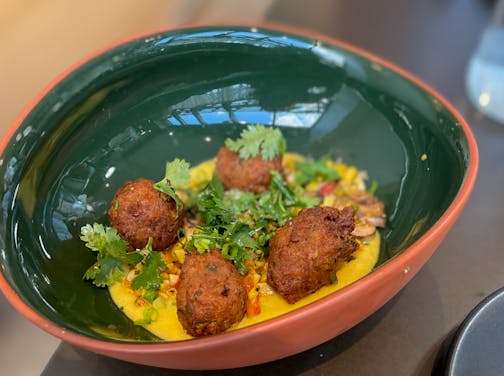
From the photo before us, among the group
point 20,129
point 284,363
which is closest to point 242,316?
point 284,363

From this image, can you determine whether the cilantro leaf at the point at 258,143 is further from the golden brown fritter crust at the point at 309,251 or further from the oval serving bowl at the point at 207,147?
the golden brown fritter crust at the point at 309,251

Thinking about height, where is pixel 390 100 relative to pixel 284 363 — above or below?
above

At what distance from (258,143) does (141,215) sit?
0.61m

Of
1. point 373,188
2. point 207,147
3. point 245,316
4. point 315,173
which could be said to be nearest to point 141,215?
point 245,316

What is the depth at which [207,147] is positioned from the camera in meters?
2.37

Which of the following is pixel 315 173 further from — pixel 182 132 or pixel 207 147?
pixel 182 132

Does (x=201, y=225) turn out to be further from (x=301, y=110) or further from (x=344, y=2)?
(x=344, y=2)

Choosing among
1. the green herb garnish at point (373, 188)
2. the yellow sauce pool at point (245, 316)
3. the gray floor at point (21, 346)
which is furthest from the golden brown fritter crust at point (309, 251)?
the gray floor at point (21, 346)

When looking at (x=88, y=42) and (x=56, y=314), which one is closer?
(x=56, y=314)

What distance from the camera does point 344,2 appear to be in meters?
3.74

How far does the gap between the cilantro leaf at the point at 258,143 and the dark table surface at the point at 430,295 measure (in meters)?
0.75

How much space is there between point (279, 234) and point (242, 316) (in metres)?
0.30

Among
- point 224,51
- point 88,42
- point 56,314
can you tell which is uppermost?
point 88,42

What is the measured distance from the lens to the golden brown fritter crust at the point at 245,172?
7.15 ft
